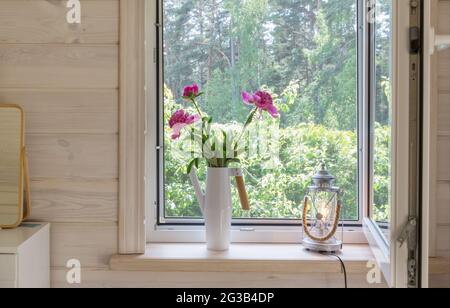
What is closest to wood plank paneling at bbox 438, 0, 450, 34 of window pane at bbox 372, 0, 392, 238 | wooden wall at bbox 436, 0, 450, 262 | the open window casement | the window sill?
wooden wall at bbox 436, 0, 450, 262

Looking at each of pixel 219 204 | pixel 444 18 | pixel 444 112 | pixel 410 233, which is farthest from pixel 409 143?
pixel 219 204

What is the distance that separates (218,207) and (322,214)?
332 millimetres

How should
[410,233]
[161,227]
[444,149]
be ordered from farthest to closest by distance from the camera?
[161,227]
[444,149]
[410,233]

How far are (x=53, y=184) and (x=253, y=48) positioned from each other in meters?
0.77

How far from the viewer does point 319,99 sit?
4.76ft

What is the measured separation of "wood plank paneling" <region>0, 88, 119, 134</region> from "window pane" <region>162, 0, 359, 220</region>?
207 millimetres

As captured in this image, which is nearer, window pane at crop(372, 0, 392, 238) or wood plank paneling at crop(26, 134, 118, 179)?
window pane at crop(372, 0, 392, 238)

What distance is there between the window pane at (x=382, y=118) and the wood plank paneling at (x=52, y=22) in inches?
29.6

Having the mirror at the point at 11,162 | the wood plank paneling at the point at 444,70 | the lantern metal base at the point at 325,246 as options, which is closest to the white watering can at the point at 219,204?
the lantern metal base at the point at 325,246

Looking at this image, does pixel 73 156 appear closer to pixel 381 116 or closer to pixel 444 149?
pixel 381 116

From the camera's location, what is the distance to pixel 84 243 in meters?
1.33

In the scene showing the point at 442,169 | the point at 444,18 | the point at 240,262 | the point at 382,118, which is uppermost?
the point at 444,18

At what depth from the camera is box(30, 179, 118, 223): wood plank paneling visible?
52.3 inches

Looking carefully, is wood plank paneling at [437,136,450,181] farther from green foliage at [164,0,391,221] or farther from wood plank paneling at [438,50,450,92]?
green foliage at [164,0,391,221]
